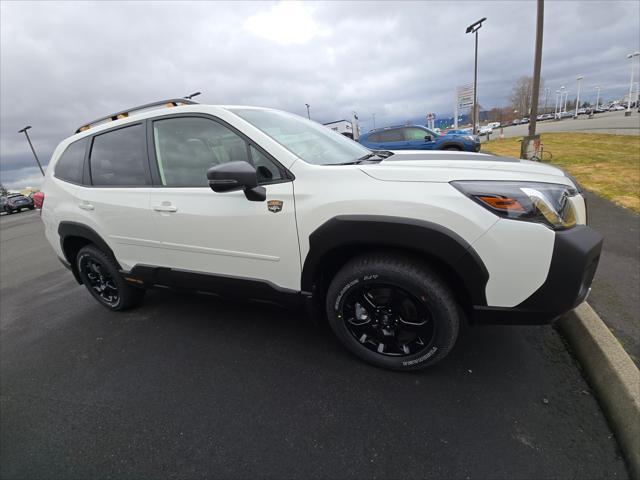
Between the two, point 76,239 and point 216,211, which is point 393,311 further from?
point 76,239

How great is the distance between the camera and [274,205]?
211cm

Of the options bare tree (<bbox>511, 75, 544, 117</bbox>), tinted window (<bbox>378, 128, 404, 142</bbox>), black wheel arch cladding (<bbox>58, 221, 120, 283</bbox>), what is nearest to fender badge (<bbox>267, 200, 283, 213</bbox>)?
black wheel arch cladding (<bbox>58, 221, 120, 283</bbox>)

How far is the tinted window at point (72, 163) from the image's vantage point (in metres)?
3.17

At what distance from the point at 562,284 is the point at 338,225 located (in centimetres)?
117

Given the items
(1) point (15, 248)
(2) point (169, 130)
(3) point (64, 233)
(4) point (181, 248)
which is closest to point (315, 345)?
(4) point (181, 248)

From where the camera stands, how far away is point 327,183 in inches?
79.4

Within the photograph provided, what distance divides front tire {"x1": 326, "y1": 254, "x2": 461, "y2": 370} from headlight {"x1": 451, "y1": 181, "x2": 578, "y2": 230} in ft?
1.63

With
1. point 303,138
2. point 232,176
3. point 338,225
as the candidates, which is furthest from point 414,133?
point 232,176

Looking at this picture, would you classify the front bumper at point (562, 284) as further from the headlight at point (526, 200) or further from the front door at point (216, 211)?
the front door at point (216, 211)

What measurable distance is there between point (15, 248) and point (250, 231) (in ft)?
30.2

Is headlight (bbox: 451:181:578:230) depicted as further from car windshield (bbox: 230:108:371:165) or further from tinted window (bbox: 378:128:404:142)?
tinted window (bbox: 378:128:404:142)

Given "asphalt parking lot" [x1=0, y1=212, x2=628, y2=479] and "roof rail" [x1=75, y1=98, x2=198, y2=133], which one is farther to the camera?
"roof rail" [x1=75, y1=98, x2=198, y2=133]

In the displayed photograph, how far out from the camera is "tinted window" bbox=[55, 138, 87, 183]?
317 cm

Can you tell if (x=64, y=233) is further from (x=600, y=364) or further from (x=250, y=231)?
(x=600, y=364)
